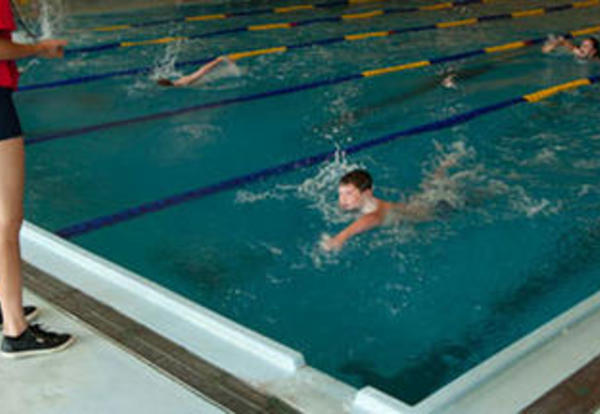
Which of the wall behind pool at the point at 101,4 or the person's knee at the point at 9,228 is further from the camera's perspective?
the wall behind pool at the point at 101,4

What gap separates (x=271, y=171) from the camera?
404 centimetres

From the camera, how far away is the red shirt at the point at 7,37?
1728 mm

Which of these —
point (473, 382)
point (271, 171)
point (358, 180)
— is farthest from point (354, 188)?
point (473, 382)

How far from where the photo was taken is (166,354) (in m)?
1.99

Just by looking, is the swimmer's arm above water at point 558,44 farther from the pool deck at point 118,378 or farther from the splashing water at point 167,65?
the pool deck at point 118,378

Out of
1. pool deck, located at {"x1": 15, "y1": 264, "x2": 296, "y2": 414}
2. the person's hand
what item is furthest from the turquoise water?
the person's hand

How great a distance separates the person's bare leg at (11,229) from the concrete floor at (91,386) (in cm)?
13

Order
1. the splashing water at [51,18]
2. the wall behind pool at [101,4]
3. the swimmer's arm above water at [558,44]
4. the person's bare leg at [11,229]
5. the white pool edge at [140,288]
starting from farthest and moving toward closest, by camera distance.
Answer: the wall behind pool at [101,4] < the splashing water at [51,18] < the swimmer's arm above water at [558,44] < the white pool edge at [140,288] < the person's bare leg at [11,229]

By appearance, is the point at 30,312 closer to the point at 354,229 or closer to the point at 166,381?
the point at 166,381

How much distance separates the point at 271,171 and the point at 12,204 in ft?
7.42

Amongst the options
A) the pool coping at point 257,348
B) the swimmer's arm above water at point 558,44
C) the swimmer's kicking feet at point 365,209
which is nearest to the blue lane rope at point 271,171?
the swimmer's kicking feet at point 365,209

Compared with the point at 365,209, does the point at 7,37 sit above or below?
above

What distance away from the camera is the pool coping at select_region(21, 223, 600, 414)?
1759mm

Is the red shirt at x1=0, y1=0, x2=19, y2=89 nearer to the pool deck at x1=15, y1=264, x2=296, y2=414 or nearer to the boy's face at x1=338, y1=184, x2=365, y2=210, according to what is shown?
the pool deck at x1=15, y1=264, x2=296, y2=414
